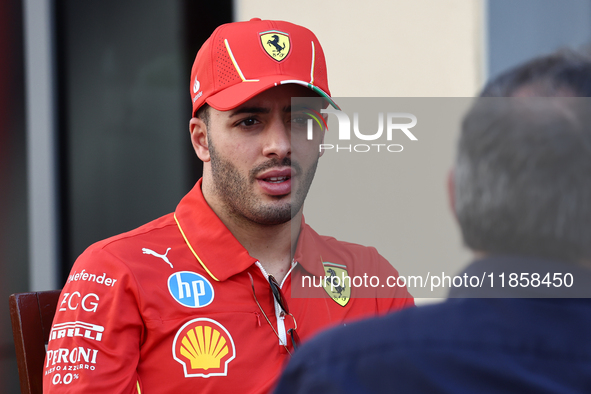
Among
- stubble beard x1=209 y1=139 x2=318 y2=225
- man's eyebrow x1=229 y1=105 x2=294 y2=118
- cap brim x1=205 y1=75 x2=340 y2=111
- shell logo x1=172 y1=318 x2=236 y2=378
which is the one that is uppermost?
cap brim x1=205 y1=75 x2=340 y2=111

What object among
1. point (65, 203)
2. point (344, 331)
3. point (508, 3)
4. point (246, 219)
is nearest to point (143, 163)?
point (65, 203)

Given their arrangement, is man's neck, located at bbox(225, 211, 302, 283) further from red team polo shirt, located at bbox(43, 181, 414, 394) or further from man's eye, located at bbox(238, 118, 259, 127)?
man's eye, located at bbox(238, 118, 259, 127)

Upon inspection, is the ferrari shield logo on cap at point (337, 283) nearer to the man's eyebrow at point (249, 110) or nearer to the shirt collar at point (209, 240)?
the shirt collar at point (209, 240)

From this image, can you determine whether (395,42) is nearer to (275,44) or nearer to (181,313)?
(275,44)

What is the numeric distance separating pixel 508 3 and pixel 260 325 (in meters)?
1.93

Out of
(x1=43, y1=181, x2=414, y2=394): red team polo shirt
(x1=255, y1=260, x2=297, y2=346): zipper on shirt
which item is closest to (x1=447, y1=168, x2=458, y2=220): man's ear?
(x1=43, y1=181, x2=414, y2=394): red team polo shirt

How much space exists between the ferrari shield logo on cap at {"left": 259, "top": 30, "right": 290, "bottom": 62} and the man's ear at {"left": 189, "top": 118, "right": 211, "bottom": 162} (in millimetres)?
279

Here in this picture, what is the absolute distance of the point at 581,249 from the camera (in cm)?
62

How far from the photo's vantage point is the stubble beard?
1479 millimetres

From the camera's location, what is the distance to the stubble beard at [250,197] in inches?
58.2

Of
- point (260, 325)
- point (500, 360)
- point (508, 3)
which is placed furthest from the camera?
point (508, 3)

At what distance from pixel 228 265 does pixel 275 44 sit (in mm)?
621

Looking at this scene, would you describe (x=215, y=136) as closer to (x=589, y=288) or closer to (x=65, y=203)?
(x=589, y=288)

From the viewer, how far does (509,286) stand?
0.61m
